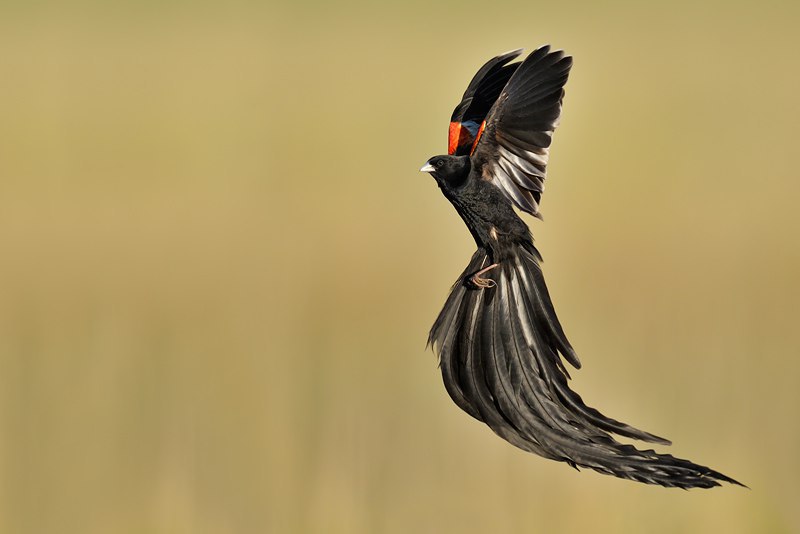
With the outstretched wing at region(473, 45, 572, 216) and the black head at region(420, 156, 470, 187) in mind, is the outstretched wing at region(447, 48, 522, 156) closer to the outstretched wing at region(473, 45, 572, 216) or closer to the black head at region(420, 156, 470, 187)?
the black head at region(420, 156, 470, 187)

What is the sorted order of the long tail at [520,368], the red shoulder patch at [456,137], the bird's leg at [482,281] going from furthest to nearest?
the red shoulder patch at [456,137]
the bird's leg at [482,281]
the long tail at [520,368]

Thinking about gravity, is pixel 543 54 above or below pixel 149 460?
above

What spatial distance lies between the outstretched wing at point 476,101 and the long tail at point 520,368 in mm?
334

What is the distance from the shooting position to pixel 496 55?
3703mm

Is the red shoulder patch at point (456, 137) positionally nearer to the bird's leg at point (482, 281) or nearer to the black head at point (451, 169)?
the black head at point (451, 169)

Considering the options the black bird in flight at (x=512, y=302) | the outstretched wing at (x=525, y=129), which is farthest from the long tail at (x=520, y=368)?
the outstretched wing at (x=525, y=129)

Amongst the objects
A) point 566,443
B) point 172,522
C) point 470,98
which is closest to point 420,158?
point 470,98

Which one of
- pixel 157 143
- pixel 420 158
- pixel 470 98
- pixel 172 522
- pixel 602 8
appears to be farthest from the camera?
pixel 602 8

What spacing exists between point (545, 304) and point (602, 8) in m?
3.47

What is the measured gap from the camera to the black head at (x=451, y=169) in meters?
3.50

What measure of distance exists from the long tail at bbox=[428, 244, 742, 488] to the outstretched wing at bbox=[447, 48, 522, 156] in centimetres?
33

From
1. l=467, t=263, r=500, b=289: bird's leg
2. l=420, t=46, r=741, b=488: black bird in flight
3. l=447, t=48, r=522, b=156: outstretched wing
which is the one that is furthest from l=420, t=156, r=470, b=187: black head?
l=467, t=263, r=500, b=289: bird's leg

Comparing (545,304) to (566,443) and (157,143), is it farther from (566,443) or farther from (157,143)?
(157,143)

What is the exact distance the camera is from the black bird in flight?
3.20m
